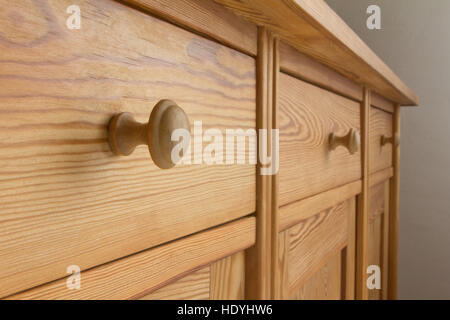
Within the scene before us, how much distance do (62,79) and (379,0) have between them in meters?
1.64

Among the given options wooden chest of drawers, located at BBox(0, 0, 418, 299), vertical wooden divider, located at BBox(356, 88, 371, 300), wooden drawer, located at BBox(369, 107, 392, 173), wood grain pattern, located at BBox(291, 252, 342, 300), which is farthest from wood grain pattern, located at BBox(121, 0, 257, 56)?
wooden drawer, located at BBox(369, 107, 392, 173)

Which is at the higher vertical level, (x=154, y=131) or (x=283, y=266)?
(x=154, y=131)

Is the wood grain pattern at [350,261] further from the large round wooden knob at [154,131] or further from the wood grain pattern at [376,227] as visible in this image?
the large round wooden knob at [154,131]

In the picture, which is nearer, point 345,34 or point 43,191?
point 43,191

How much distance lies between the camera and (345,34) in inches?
18.9

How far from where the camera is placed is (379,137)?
990 millimetres

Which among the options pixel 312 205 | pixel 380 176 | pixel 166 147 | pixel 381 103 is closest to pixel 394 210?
pixel 380 176

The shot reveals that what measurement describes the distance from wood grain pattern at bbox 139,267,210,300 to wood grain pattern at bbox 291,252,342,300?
0.20 meters

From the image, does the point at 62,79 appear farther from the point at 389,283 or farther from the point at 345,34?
the point at 389,283

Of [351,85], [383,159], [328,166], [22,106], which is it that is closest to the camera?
[22,106]

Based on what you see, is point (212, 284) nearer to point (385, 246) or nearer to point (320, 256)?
point (320, 256)

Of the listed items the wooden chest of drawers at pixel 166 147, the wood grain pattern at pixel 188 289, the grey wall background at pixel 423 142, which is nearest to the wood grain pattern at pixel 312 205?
the wooden chest of drawers at pixel 166 147

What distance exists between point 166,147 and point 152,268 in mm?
99
